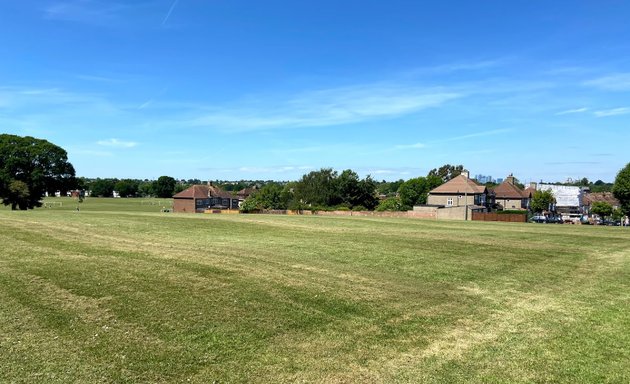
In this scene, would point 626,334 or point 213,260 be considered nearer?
point 626,334

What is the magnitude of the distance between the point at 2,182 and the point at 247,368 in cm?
7162

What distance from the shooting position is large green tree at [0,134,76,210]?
62.1 metres

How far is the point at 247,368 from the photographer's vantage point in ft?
23.9

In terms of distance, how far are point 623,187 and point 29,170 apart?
3665 inches

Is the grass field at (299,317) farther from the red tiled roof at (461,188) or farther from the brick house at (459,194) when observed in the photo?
the red tiled roof at (461,188)

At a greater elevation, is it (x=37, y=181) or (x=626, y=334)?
(x=37, y=181)

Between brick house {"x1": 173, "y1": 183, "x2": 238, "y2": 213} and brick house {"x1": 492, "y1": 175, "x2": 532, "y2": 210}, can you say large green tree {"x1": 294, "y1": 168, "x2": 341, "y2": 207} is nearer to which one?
brick house {"x1": 173, "y1": 183, "x2": 238, "y2": 213}

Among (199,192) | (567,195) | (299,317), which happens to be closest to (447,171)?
(567,195)

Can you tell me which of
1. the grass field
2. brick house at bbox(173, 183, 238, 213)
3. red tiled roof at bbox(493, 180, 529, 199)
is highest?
red tiled roof at bbox(493, 180, 529, 199)

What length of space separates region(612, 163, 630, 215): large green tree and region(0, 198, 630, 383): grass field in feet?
188

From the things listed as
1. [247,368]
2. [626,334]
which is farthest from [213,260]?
[626,334]

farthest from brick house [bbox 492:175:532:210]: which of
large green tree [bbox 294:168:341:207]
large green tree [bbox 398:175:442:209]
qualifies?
large green tree [bbox 294:168:341:207]

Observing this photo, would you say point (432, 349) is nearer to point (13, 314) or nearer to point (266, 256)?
point (13, 314)

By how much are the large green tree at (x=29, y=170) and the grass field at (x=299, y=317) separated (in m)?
52.3
